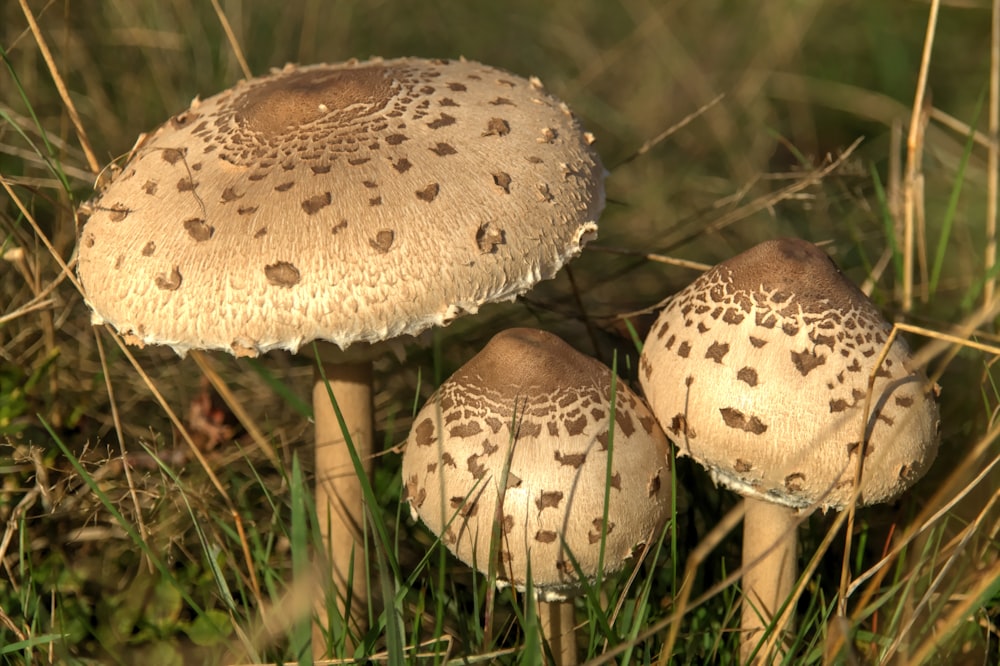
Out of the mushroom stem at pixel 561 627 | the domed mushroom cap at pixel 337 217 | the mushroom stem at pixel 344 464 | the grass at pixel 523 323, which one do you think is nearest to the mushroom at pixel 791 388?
the grass at pixel 523 323

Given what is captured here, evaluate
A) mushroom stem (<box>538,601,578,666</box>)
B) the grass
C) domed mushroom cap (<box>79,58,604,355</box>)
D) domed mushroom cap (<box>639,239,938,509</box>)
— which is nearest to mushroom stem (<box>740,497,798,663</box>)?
the grass

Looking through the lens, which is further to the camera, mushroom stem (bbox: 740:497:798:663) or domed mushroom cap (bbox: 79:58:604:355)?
mushroom stem (bbox: 740:497:798:663)

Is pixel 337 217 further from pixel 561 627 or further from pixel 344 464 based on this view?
pixel 561 627

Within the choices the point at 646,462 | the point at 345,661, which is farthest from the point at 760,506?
the point at 345,661

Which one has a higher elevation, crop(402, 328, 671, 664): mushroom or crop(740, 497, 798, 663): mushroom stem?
crop(402, 328, 671, 664): mushroom

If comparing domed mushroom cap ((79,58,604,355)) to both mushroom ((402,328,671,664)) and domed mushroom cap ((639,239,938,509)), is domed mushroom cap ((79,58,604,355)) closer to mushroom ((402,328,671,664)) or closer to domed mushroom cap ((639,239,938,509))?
mushroom ((402,328,671,664))

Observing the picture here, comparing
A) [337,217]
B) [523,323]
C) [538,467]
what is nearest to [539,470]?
[538,467]
